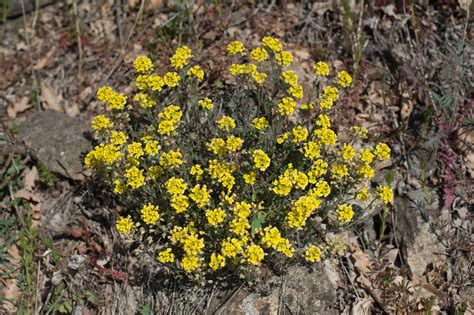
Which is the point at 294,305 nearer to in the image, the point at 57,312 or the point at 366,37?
the point at 57,312

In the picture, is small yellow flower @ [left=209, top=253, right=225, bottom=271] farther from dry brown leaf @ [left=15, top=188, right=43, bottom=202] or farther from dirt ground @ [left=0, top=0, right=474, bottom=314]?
dry brown leaf @ [left=15, top=188, right=43, bottom=202]

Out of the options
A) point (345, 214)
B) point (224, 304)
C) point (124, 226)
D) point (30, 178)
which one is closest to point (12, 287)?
point (30, 178)

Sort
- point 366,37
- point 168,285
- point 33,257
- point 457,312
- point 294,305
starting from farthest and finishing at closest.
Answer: point 366,37 < point 33,257 < point 168,285 < point 294,305 < point 457,312

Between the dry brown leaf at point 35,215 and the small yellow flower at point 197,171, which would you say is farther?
the dry brown leaf at point 35,215

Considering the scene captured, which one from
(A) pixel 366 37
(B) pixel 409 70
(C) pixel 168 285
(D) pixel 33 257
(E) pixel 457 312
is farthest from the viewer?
(A) pixel 366 37

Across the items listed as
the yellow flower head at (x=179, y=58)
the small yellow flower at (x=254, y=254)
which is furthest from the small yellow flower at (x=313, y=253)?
the yellow flower head at (x=179, y=58)

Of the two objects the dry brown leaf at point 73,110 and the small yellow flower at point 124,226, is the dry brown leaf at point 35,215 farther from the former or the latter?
the small yellow flower at point 124,226

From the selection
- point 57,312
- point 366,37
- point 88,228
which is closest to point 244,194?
point 88,228
